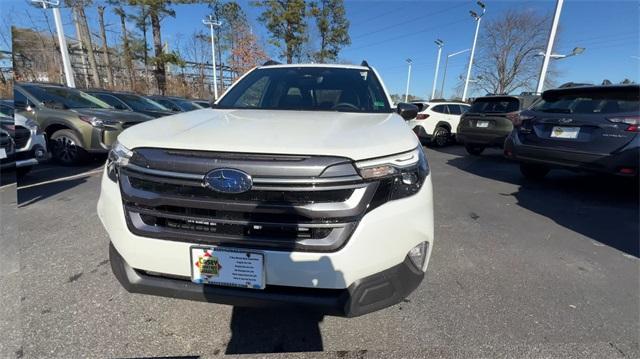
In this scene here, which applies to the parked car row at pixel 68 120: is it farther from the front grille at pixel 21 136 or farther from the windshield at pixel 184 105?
the windshield at pixel 184 105

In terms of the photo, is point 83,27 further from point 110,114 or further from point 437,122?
point 437,122

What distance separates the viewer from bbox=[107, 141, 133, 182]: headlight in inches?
63.6

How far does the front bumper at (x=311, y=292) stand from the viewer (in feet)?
4.85

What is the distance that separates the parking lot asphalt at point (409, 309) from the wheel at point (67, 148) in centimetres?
278

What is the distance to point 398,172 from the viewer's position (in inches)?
61.5

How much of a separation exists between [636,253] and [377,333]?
3.00 m

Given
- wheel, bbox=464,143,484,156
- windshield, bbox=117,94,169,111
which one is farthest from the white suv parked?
windshield, bbox=117,94,169,111

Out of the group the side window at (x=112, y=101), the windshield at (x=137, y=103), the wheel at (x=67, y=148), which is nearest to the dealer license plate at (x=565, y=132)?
the wheel at (x=67, y=148)

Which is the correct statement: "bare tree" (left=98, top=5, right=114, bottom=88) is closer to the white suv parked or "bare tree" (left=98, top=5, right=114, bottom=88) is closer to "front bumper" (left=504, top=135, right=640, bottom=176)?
the white suv parked

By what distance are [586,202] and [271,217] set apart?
5.28m

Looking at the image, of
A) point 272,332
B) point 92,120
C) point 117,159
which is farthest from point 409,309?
point 92,120

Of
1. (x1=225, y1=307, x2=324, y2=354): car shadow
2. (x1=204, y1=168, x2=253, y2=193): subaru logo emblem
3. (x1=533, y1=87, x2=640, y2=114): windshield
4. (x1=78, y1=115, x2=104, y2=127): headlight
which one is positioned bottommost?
(x1=225, y1=307, x2=324, y2=354): car shadow

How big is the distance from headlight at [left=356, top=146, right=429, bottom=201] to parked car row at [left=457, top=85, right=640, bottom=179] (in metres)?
4.20

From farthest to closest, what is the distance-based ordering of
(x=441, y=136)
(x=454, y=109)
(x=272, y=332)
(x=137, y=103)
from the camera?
1. (x=454, y=109)
2. (x=441, y=136)
3. (x=137, y=103)
4. (x=272, y=332)
